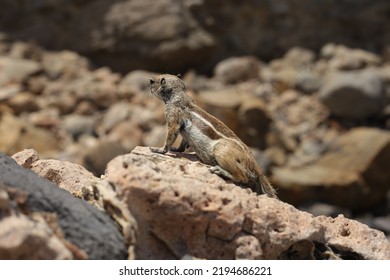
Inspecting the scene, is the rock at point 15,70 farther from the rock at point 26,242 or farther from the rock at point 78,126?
the rock at point 26,242

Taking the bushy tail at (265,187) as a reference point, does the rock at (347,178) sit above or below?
above

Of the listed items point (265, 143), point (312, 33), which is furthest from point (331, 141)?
point (312, 33)

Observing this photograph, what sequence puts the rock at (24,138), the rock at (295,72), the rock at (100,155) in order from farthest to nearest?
the rock at (295,72) < the rock at (24,138) < the rock at (100,155)

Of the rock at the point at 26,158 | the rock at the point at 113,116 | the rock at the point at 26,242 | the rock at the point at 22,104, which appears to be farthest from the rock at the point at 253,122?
the rock at the point at 26,242

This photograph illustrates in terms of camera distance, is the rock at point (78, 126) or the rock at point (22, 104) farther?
the rock at point (22, 104)

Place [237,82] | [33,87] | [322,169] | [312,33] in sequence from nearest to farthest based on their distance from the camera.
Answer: [322,169], [33,87], [237,82], [312,33]

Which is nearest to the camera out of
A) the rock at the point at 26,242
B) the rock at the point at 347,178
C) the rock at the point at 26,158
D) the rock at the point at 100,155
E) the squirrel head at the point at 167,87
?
the rock at the point at 26,242

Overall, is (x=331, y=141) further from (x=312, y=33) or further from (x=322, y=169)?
(x=312, y=33)
